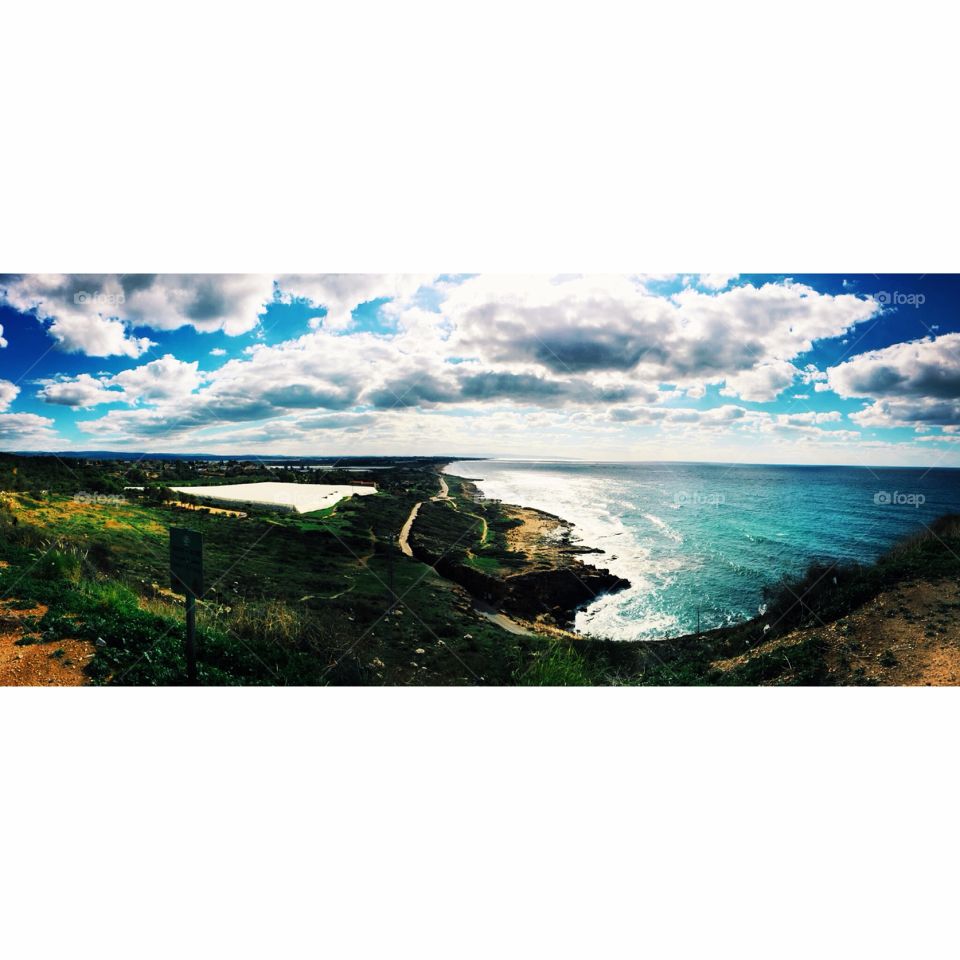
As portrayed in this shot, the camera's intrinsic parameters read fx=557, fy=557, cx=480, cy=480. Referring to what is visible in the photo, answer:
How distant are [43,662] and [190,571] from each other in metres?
1.32

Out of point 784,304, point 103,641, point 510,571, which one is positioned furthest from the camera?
point 510,571

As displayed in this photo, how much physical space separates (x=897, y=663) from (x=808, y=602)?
0.80 m

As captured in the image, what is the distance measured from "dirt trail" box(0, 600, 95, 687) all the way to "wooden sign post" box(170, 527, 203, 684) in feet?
2.53

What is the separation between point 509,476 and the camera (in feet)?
17.8

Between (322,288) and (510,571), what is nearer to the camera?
(322,288)

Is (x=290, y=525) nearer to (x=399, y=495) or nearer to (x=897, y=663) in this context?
(x=399, y=495)

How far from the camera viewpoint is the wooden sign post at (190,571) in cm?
448

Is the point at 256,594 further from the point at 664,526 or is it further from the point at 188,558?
the point at 664,526

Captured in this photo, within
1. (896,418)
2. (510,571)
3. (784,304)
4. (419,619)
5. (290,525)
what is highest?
(784,304)

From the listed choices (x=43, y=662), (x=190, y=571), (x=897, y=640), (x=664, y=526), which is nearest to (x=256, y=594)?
(x=190, y=571)

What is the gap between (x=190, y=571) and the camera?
4.54 m

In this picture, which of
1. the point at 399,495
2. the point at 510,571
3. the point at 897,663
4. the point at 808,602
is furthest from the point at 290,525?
the point at 897,663

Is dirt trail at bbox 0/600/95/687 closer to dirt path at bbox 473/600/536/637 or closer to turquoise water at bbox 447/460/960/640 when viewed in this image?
dirt path at bbox 473/600/536/637
